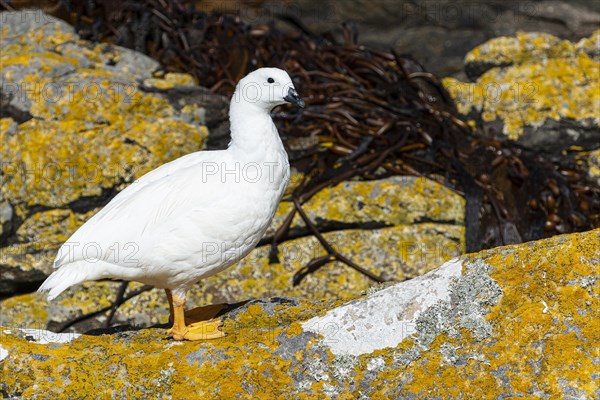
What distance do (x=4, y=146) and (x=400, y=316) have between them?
208 inches

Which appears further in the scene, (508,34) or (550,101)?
(508,34)

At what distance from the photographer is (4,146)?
8.18m

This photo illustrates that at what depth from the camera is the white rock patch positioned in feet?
14.8

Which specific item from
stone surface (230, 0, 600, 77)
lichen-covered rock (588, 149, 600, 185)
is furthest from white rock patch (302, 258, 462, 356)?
stone surface (230, 0, 600, 77)

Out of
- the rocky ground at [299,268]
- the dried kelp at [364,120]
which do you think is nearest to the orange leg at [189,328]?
the rocky ground at [299,268]

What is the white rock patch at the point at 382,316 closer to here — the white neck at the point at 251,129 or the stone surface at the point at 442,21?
the white neck at the point at 251,129

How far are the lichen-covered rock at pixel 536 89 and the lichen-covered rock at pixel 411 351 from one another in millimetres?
5216

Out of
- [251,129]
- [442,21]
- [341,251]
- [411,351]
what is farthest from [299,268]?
[442,21]

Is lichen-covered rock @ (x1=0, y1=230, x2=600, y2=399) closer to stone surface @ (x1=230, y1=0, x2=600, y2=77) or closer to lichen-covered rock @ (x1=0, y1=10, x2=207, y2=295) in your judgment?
lichen-covered rock @ (x1=0, y1=10, x2=207, y2=295)

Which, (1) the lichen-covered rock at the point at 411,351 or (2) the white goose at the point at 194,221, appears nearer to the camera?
(1) the lichen-covered rock at the point at 411,351

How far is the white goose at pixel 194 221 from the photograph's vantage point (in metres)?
5.39

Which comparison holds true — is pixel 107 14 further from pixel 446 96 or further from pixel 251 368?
pixel 251 368

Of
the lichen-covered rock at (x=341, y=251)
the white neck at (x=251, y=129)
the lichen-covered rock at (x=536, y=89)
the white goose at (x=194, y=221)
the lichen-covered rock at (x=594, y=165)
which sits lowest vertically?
the lichen-covered rock at (x=341, y=251)

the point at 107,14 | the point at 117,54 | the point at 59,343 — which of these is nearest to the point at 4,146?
the point at 117,54
